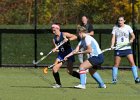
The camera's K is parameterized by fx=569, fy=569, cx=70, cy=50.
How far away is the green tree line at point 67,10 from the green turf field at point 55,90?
4.59 metres

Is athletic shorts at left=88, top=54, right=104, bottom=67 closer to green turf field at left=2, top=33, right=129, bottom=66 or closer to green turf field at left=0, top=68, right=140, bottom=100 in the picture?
green turf field at left=0, top=68, right=140, bottom=100

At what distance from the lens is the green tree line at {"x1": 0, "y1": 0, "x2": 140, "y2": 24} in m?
22.6

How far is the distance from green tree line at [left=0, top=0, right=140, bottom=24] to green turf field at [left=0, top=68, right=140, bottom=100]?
459cm

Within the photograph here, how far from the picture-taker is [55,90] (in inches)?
536

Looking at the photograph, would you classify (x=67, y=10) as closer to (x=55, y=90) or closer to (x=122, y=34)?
(x=122, y=34)

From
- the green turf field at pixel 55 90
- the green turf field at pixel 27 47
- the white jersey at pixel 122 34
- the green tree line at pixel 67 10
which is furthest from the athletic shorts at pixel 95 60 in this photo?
the green tree line at pixel 67 10

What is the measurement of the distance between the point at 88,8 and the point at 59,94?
1028 cm

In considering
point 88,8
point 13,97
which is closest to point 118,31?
point 13,97

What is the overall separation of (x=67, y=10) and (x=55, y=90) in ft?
31.8


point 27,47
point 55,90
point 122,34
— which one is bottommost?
point 27,47

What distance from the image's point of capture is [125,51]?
50.3ft

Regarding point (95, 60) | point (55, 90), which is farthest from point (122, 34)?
point (55, 90)

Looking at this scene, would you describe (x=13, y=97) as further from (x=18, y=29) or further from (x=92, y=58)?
(x=18, y=29)

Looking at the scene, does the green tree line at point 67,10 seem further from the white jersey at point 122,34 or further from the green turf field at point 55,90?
the white jersey at point 122,34
